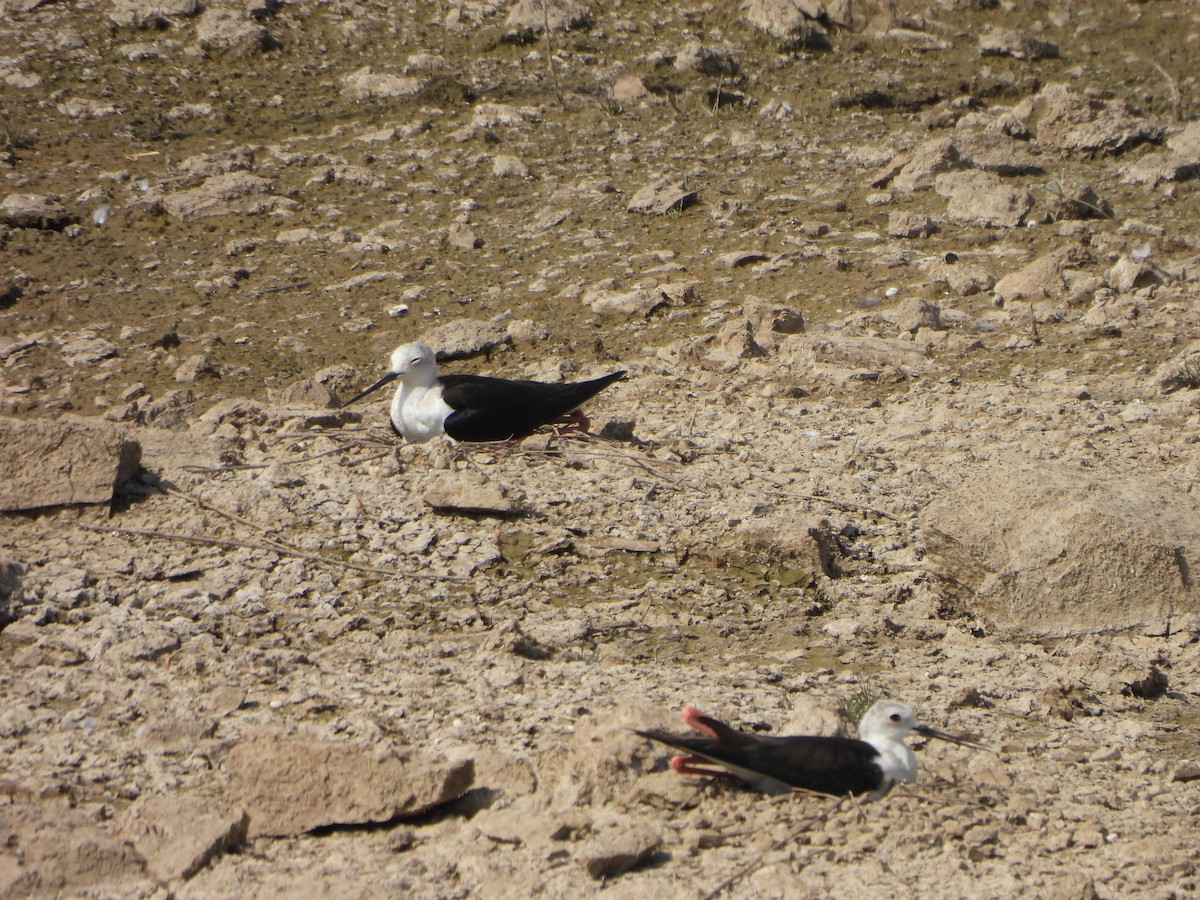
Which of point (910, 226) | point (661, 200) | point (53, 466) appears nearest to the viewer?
point (53, 466)

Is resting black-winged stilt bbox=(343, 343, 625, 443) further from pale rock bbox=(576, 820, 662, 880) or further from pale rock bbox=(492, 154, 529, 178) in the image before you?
pale rock bbox=(492, 154, 529, 178)

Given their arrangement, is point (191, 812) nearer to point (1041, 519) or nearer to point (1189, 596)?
point (1041, 519)

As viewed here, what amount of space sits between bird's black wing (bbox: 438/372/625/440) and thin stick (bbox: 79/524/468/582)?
3.64 feet

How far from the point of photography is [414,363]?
6402mm

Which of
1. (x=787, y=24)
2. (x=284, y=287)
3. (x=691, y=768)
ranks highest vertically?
(x=787, y=24)

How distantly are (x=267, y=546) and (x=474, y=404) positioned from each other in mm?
1247

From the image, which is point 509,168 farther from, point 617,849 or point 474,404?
point 617,849

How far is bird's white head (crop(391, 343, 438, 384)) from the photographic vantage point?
6.39m

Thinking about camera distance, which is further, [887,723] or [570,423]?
[570,423]

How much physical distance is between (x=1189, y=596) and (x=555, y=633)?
7.16ft

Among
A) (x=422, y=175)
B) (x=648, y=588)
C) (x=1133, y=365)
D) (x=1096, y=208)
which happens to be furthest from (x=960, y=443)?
(x=422, y=175)

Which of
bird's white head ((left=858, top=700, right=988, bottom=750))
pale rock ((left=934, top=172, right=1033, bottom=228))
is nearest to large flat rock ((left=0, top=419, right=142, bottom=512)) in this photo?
bird's white head ((left=858, top=700, right=988, bottom=750))

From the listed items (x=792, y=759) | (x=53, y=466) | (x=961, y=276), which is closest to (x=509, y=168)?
(x=961, y=276)

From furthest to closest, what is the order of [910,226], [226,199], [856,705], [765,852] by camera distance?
[226,199] < [910,226] < [856,705] < [765,852]
